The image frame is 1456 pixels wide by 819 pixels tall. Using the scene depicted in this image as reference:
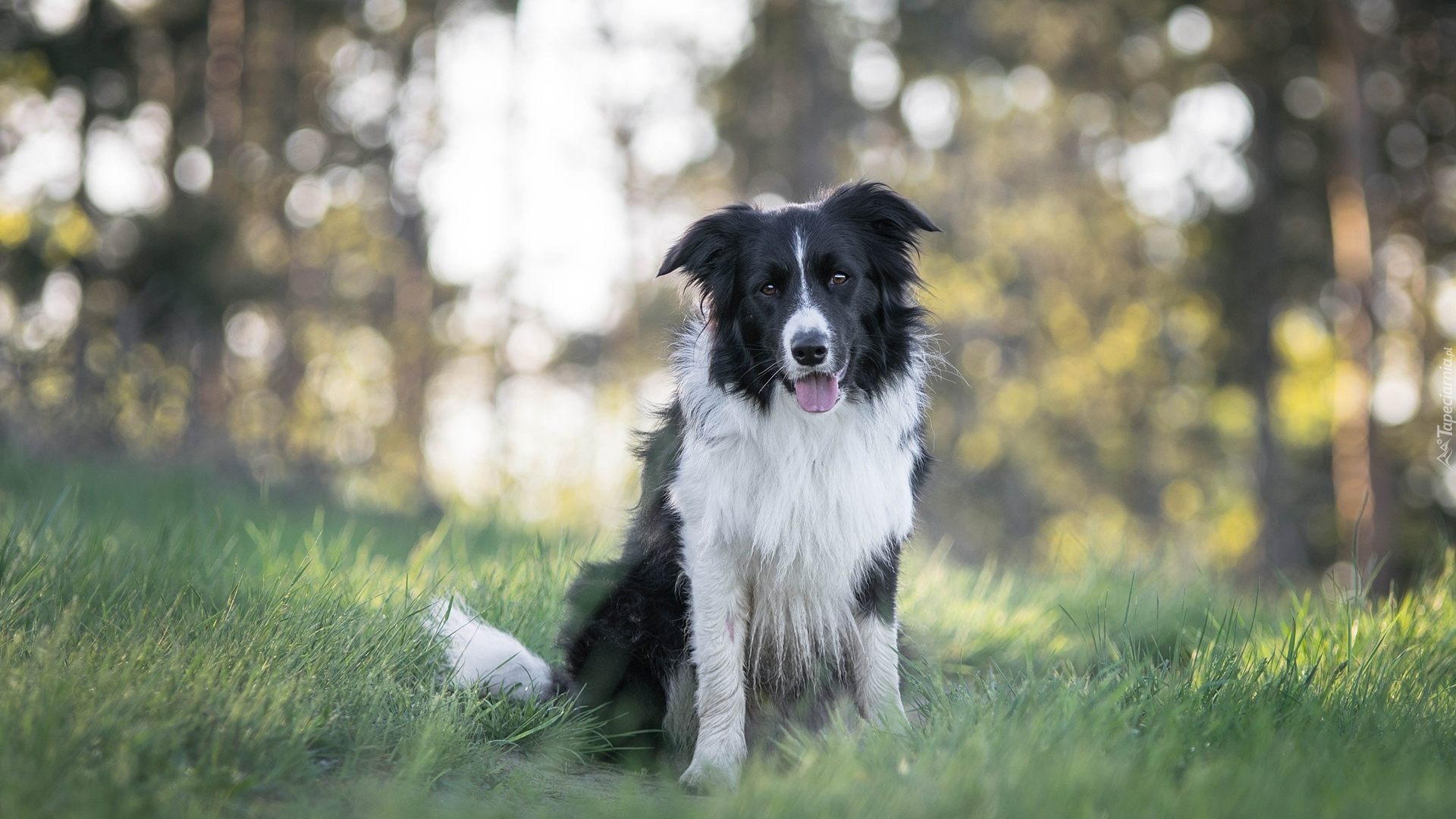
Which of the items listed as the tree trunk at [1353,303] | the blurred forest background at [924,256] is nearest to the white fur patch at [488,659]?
the blurred forest background at [924,256]

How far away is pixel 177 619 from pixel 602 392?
591 inches

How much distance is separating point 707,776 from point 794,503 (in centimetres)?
95

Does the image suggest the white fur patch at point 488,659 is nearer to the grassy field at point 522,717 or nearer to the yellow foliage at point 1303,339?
the grassy field at point 522,717

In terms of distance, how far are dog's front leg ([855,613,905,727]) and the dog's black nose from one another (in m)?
0.96

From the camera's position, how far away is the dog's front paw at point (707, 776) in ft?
10.4

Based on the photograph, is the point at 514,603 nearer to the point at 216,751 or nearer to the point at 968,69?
the point at 216,751

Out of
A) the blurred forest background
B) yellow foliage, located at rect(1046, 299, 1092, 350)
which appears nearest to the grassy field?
the blurred forest background

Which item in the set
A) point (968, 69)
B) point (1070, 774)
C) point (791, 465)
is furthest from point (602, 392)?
point (1070, 774)

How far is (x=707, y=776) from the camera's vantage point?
324 centimetres

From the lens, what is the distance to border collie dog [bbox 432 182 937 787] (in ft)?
11.3

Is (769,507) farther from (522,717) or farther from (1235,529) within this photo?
(1235,529)

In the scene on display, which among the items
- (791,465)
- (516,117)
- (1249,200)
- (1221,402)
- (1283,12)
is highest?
(1283,12)

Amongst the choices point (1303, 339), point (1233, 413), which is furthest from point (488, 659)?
point (1303, 339)

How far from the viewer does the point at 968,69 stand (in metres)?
16.9
